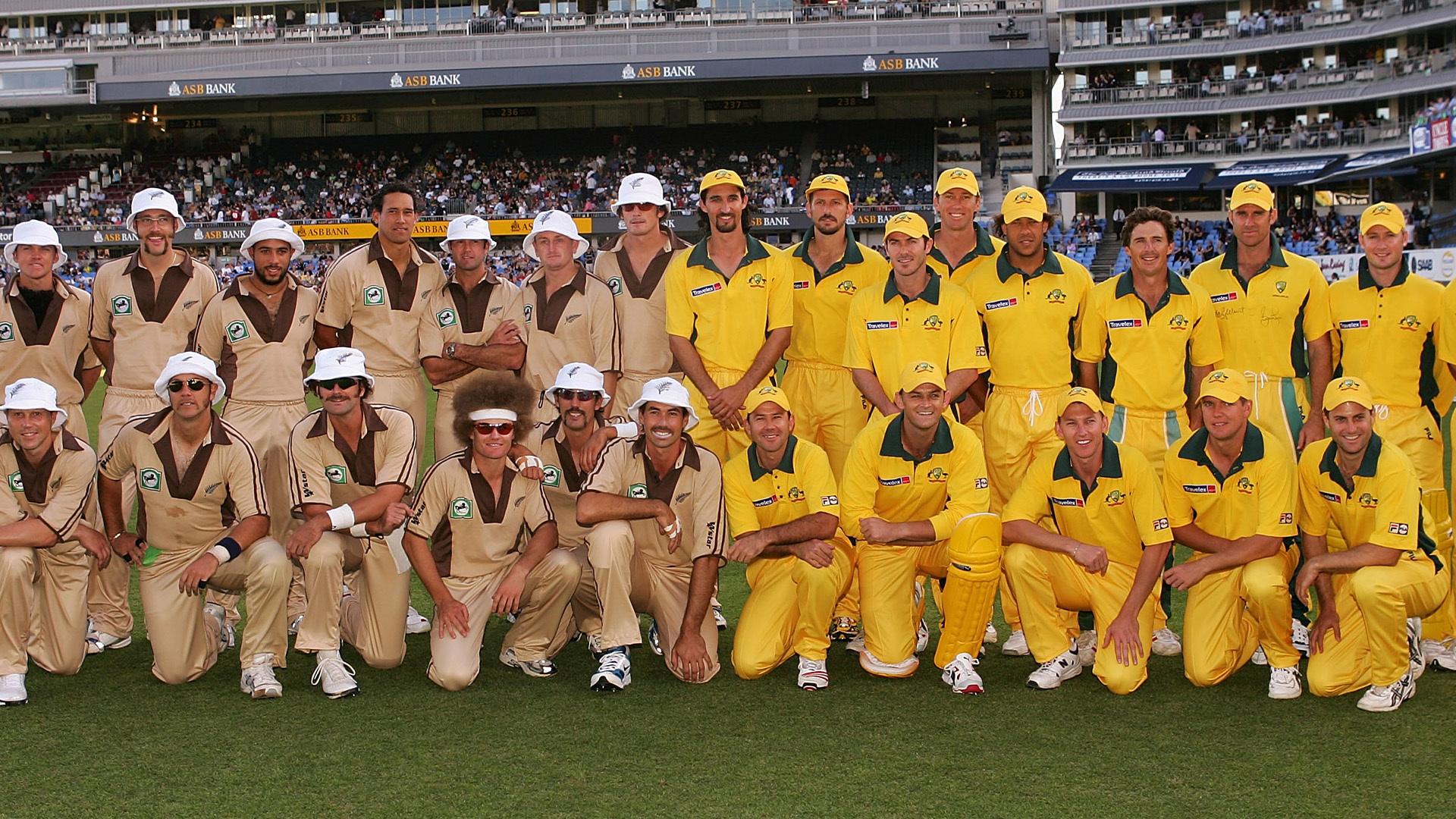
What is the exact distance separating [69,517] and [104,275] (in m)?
A: 1.78

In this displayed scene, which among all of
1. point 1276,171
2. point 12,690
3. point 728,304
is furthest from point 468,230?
point 1276,171

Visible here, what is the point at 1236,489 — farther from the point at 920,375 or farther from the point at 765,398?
the point at 765,398

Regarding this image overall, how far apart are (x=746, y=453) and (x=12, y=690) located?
362 centimetres

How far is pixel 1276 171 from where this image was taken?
4416cm

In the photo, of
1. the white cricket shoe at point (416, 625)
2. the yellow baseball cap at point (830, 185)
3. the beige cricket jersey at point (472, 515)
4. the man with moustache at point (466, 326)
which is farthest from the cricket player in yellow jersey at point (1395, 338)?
the white cricket shoe at point (416, 625)

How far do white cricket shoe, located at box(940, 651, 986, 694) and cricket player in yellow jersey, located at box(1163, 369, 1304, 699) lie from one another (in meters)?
0.98

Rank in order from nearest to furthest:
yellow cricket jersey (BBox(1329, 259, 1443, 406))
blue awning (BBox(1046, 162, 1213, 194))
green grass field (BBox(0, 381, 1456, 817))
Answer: green grass field (BBox(0, 381, 1456, 817)) → yellow cricket jersey (BBox(1329, 259, 1443, 406)) → blue awning (BBox(1046, 162, 1213, 194))

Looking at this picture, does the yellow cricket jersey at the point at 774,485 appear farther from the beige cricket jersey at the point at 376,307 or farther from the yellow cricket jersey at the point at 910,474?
the beige cricket jersey at the point at 376,307

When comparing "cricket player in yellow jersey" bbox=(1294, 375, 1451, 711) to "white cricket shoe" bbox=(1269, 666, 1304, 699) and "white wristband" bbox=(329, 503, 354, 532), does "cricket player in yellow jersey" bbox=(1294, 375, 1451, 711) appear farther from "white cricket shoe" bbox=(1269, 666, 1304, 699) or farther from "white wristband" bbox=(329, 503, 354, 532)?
"white wristband" bbox=(329, 503, 354, 532)

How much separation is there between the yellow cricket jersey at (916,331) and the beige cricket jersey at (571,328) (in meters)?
1.38

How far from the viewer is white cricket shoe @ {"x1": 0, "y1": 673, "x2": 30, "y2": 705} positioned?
6395 mm

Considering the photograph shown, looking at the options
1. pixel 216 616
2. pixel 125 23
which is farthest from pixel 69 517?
pixel 125 23

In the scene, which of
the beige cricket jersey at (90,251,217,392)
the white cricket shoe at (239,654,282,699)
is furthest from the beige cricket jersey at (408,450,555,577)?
the beige cricket jersey at (90,251,217,392)

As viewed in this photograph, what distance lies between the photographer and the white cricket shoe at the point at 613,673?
6.45m
